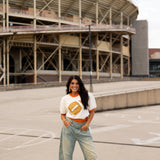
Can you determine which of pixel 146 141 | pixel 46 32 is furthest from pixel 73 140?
pixel 46 32

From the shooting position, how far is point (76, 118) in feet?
12.7

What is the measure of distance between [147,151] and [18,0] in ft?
130

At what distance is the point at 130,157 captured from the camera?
5184 mm

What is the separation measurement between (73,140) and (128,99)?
1141 cm

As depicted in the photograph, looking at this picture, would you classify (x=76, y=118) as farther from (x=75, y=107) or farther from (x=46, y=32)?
(x=46, y=32)

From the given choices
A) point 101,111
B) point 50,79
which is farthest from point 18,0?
point 101,111

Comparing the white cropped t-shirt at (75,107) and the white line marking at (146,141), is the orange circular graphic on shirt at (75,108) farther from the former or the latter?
the white line marking at (146,141)

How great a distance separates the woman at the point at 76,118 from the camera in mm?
3840

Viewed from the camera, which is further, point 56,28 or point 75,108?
point 56,28

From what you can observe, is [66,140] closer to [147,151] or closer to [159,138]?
[147,151]

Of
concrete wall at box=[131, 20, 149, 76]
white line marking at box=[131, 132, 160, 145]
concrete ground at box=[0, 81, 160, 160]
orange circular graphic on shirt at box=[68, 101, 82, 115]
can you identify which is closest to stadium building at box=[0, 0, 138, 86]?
concrete wall at box=[131, 20, 149, 76]

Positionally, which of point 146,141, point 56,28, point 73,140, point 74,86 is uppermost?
point 56,28

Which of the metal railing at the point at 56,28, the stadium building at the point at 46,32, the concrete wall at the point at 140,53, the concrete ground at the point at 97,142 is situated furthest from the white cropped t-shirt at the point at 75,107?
A: the concrete wall at the point at 140,53

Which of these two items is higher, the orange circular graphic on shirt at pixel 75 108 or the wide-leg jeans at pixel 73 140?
the orange circular graphic on shirt at pixel 75 108
